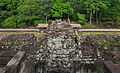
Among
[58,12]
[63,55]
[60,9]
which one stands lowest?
[58,12]

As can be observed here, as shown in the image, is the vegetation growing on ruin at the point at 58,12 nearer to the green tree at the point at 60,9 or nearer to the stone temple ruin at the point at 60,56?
the green tree at the point at 60,9

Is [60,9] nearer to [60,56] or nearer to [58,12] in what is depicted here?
[58,12]

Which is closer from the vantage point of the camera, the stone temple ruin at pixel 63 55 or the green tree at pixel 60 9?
the stone temple ruin at pixel 63 55

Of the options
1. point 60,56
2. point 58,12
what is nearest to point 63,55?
point 60,56

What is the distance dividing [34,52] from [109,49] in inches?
108

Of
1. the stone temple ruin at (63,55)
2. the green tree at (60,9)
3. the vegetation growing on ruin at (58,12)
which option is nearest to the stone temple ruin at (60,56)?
the stone temple ruin at (63,55)

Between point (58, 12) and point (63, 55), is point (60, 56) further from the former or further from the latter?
point (58, 12)

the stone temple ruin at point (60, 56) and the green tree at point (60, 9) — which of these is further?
the green tree at point (60, 9)

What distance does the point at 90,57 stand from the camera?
7.42 meters

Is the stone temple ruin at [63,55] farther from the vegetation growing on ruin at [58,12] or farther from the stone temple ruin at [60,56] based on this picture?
the vegetation growing on ruin at [58,12]

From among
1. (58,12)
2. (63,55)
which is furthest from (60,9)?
(63,55)

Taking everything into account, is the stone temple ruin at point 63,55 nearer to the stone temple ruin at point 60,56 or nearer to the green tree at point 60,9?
the stone temple ruin at point 60,56

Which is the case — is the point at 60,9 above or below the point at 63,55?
below

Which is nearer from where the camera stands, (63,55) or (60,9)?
(63,55)
